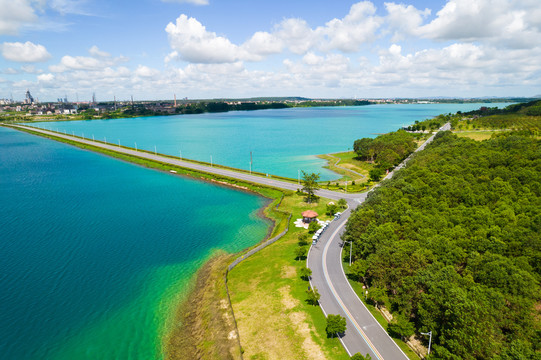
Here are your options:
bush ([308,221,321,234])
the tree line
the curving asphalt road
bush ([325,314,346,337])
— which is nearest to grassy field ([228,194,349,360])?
bush ([325,314,346,337])

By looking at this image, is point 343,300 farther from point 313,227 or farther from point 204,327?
point 313,227

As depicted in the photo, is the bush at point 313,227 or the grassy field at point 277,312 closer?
the grassy field at point 277,312

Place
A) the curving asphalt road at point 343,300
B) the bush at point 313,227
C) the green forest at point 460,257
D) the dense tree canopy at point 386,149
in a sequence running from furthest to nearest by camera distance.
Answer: the dense tree canopy at point 386,149 → the bush at point 313,227 → the curving asphalt road at point 343,300 → the green forest at point 460,257

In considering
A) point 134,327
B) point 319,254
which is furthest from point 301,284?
point 134,327

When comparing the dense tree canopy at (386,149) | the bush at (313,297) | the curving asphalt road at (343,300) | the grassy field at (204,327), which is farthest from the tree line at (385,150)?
the grassy field at (204,327)

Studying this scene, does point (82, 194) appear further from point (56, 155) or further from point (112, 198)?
point (56, 155)

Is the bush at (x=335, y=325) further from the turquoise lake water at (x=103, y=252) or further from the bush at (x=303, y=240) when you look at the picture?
the bush at (x=303, y=240)

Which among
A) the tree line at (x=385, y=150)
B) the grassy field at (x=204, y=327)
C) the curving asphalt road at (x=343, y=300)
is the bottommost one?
the grassy field at (x=204, y=327)
